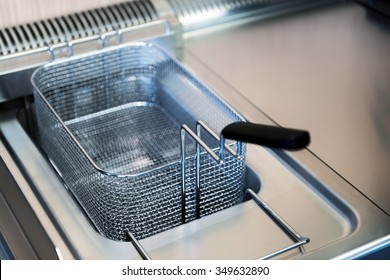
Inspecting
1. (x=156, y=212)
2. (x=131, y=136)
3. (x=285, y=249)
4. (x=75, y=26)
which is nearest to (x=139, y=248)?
(x=156, y=212)

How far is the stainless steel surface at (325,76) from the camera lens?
39.9 inches

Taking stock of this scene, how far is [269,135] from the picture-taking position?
2.56 feet

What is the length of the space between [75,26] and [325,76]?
407 millimetres

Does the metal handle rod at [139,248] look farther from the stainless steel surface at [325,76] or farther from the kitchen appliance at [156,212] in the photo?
the stainless steel surface at [325,76]

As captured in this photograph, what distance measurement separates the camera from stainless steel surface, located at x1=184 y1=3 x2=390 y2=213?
101 cm

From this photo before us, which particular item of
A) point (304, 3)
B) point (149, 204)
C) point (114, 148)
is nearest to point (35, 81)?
point (114, 148)

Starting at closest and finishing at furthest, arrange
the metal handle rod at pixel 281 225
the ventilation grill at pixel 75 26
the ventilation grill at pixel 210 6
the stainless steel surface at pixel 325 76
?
the metal handle rod at pixel 281 225, the stainless steel surface at pixel 325 76, the ventilation grill at pixel 75 26, the ventilation grill at pixel 210 6

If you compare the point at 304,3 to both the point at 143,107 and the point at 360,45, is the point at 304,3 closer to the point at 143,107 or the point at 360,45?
the point at 360,45

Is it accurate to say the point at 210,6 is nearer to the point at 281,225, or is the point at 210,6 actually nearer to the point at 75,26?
the point at 75,26

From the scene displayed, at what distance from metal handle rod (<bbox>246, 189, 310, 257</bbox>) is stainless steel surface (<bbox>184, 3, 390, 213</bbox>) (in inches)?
4.8

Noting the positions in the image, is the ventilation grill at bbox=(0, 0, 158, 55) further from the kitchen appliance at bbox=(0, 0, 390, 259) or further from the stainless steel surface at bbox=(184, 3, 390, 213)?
the stainless steel surface at bbox=(184, 3, 390, 213)

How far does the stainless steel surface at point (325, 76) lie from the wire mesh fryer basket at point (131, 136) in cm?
9

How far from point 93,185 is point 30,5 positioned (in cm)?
41

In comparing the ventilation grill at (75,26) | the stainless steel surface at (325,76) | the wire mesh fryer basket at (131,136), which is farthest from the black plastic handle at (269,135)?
the ventilation grill at (75,26)
